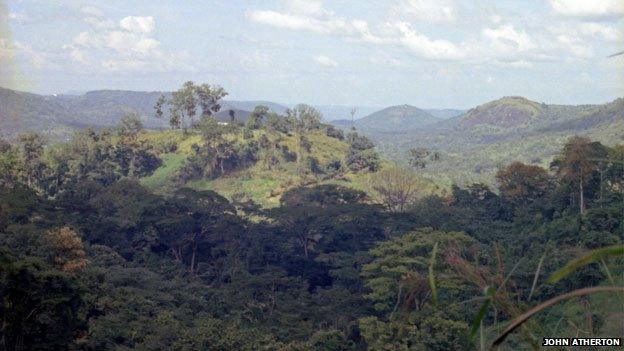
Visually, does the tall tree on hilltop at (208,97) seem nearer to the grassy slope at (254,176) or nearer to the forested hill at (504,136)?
the grassy slope at (254,176)

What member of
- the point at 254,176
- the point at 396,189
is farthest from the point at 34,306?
the point at 254,176

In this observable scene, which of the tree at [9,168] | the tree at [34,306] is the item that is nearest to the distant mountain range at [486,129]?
the tree at [9,168]

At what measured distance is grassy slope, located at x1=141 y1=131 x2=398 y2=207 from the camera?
40344mm

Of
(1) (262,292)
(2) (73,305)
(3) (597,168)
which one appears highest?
(3) (597,168)

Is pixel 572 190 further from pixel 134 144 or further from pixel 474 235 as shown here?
pixel 134 144

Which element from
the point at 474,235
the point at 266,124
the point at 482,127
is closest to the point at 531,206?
the point at 474,235

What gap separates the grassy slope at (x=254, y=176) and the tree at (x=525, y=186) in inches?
381

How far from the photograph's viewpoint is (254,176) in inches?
1711

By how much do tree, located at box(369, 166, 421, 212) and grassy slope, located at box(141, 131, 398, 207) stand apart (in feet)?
3.11

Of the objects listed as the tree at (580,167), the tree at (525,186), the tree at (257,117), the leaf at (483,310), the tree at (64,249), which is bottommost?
the tree at (64,249)

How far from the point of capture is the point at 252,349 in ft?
43.4

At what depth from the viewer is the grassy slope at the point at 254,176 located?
40.3 metres

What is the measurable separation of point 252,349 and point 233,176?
3159cm

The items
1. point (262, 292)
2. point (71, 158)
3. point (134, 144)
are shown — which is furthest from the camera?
point (134, 144)
